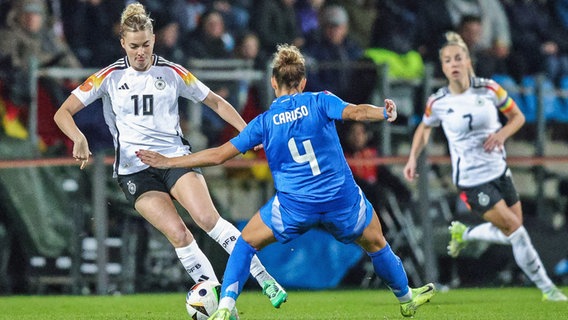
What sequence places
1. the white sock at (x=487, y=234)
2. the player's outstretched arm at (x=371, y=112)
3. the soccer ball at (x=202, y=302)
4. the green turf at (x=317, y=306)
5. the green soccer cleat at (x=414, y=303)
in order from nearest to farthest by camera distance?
the player's outstretched arm at (x=371, y=112) → the soccer ball at (x=202, y=302) → the green soccer cleat at (x=414, y=303) → the green turf at (x=317, y=306) → the white sock at (x=487, y=234)

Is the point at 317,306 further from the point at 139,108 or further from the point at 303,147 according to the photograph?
the point at 303,147

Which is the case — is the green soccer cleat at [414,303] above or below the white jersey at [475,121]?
below

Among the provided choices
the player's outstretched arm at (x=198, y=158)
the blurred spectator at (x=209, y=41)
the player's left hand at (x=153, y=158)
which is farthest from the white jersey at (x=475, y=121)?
the player's left hand at (x=153, y=158)

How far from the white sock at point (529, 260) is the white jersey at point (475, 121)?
0.65 meters

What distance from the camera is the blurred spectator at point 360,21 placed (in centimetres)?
1752

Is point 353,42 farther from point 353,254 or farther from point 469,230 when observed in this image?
point 469,230

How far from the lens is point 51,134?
45.4ft

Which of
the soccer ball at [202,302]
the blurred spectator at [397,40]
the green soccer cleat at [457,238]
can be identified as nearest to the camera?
the soccer ball at [202,302]

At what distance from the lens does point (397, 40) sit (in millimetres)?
17031

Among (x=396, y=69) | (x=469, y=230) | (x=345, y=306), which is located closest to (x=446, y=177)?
(x=396, y=69)

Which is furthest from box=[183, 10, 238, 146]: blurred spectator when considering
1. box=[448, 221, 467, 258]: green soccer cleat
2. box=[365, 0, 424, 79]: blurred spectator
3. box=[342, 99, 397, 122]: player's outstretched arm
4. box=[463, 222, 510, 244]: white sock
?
box=[342, 99, 397, 122]: player's outstretched arm

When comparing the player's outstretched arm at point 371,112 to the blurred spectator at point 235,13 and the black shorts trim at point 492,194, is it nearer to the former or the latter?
the black shorts trim at point 492,194

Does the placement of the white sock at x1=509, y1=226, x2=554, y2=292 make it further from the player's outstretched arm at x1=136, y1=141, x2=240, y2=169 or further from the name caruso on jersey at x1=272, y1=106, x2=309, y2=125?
the player's outstretched arm at x1=136, y1=141, x2=240, y2=169

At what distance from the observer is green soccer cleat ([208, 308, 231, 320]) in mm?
7949
